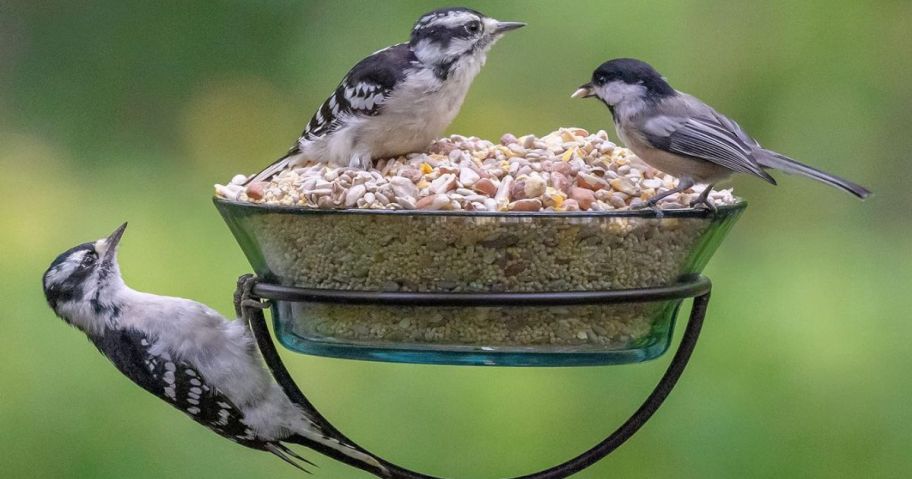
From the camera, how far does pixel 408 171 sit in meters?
1.77

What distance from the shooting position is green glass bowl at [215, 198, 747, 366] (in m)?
1.61

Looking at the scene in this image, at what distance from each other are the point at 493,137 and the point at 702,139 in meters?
1.04

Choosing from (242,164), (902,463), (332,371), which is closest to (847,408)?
(902,463)

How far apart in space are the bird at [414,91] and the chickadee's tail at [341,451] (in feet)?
1.65

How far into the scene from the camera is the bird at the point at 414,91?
1868mm

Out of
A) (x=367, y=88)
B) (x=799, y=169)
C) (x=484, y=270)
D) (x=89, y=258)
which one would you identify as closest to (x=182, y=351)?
(x=89, y=258)

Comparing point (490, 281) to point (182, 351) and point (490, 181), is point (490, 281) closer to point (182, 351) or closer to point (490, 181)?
point (490, 181)

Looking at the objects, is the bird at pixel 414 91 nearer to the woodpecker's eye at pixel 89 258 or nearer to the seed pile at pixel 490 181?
the seed pile at pixel 490 181

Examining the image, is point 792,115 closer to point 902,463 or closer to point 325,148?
point 902,463

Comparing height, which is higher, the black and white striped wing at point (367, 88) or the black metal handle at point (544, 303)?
the black and white striped wing at point (367, 88)

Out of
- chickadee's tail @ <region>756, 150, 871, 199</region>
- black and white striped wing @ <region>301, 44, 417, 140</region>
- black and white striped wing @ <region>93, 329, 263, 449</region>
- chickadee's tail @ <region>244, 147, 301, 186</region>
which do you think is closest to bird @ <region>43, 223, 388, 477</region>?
black and white striped wing @ <region>93, 329, 263, 449</region>

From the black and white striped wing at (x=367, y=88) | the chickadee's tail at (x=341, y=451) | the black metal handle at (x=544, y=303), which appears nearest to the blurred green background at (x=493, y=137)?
the chickadee's tail at (x=341, y=451)

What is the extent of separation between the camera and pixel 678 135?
5.95 ft

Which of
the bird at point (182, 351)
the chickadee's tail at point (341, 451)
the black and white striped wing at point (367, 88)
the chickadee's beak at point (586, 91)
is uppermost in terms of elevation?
the black and white striped wing at point (367, 88)
